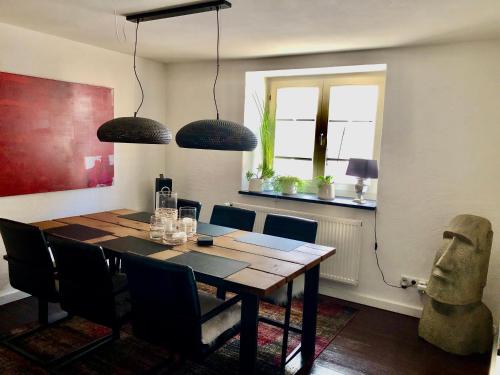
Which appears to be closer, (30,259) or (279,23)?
(30,259)

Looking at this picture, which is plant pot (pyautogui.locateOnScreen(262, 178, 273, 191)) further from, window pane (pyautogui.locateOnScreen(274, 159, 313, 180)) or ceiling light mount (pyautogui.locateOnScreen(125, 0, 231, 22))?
ceiling light mount (pyautogui.locateOnScreen(125, 0, 231, 22))

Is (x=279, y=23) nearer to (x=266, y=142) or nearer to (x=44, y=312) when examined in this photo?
(x=266, y=142)

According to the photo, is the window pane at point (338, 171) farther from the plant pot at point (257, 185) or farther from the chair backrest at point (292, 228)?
the chair backrest at point (292, 228)

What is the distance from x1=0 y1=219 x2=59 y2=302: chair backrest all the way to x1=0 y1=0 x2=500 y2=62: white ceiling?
146cm

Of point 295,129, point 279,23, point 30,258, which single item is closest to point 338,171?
point 295,129

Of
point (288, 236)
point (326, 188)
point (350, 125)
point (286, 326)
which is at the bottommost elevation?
point (286, 326)

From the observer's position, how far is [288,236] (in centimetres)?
318

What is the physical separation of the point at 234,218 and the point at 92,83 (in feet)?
6.23

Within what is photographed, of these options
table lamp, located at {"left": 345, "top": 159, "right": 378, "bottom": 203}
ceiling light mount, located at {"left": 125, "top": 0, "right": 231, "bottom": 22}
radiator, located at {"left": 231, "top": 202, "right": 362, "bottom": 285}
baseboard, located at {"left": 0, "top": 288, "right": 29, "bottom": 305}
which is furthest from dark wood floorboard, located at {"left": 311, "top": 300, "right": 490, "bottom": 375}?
baseboard, located at {"left": 0, "top": 288, "right": 29, "bottom": 305}

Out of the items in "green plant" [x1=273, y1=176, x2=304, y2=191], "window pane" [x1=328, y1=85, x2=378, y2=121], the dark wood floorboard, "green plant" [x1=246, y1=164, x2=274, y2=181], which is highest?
"window pane" [x1=328, y1=85, x2=378, y2=121]

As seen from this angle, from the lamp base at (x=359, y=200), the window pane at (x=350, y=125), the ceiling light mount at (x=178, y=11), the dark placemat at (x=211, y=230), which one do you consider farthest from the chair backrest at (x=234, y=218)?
the ceiling light mount at (x=178, y=11)

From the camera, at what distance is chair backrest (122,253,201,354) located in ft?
6.27

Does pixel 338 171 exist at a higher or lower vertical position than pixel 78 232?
higher

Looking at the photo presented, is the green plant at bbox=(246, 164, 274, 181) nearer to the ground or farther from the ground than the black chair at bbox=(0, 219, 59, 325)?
farther from the ground
